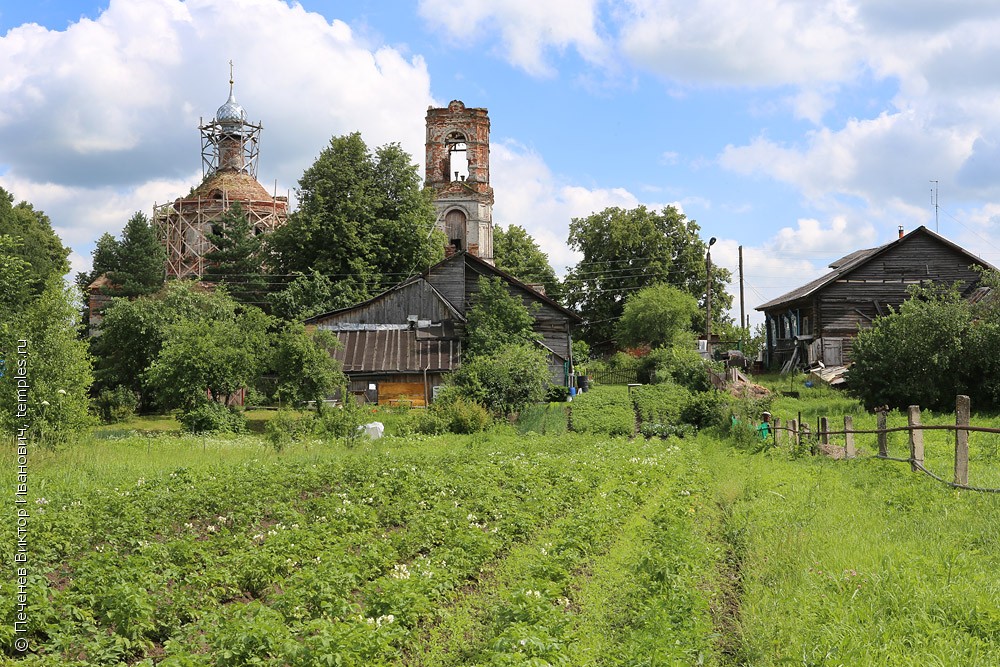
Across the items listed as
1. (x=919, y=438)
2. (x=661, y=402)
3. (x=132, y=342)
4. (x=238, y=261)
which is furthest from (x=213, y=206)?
(x=919, y=438)

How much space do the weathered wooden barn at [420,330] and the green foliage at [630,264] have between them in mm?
23246

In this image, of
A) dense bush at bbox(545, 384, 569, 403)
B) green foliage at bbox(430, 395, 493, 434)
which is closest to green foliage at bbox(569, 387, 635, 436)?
dense bush at bbox(545, 384, 569, 403)

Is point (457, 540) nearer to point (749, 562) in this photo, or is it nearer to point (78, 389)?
point (749, 562)

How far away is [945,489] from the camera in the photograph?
11.8 m

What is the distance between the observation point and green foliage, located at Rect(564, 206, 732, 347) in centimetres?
6619

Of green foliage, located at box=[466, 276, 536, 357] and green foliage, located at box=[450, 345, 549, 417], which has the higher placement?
green foliage, located at box=[466, 276, 536, 357]

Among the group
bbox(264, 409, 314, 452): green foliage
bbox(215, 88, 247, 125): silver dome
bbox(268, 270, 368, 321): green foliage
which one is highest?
bbox(215, 88, 247, 125): silver dome

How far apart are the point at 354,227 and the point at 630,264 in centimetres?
2442

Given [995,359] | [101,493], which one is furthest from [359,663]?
[995,359]

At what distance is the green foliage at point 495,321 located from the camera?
39.5m

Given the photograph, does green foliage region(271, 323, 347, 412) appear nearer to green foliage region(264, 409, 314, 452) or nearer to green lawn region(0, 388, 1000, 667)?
green foliage region(264, 409, 314, 452)

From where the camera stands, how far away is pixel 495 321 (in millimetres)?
40156

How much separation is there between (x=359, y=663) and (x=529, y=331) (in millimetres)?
34554

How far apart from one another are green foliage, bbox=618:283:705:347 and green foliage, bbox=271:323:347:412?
3132 cm
